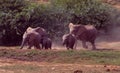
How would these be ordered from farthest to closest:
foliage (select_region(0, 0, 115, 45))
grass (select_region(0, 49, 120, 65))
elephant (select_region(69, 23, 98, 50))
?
foliage (select_region(0, 0, 115, 45))
elephant (select_region(69, 23, 98, 50))
grass (select_region(0, 49, 120, 65))

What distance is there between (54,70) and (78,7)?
1957 centimetres

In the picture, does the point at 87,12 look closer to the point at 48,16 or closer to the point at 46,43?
the point at 48,16

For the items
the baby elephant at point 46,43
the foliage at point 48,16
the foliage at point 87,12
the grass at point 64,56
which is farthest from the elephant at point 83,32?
the grass at point 64,56

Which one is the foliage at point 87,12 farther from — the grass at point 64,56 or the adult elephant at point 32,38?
the grass at point 64,56

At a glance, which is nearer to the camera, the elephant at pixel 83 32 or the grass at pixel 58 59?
the grass at pixel 58 59

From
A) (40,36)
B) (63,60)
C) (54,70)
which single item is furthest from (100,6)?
(54,70)

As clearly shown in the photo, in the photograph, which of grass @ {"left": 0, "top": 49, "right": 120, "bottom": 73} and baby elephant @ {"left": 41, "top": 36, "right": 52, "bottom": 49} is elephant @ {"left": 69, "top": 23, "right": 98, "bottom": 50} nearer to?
baby elephant @ {"left": 41, "top": 36, "right": 52, "bottom": 49}

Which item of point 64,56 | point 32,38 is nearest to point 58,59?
point 64,56

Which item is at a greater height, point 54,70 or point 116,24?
point 54,70

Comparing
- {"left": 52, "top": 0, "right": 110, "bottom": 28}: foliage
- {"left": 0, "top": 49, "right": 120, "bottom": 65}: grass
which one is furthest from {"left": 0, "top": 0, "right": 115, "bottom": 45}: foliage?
{"left": 0, "top": 49, "right": 120, "bottom": 65}: grass

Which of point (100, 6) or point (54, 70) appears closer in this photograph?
point (54, 70)

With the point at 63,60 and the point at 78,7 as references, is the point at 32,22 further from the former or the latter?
the point at 63,60

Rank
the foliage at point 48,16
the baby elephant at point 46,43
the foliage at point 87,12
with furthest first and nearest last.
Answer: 1. the foliage at point 87,12
2. the foliage at point 48,16
3. the baby elephant at point 46,43

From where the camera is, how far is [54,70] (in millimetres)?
13695
